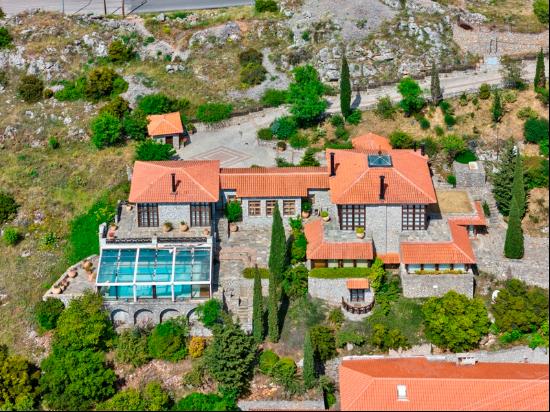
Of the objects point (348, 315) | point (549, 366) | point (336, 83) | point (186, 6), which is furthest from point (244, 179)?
point (186, 6)

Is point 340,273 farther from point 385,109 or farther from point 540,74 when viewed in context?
point 540,74

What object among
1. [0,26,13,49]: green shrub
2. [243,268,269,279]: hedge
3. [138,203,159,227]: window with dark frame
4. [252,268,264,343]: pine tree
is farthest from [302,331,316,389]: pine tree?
[0,26,13,49]: green shrub

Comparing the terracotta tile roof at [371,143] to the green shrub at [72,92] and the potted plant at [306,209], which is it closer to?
the potted plant at [306,209]

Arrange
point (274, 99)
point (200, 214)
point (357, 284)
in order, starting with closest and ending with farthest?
1. point (357, 284)
2. point (200, 214)
3. point (274, 99)

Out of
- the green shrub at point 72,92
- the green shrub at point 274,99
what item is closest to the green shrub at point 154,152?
the green shrub at point 274,99

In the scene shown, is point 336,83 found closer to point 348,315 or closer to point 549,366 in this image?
point 348,315

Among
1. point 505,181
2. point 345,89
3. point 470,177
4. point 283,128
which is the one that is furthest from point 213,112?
point 505,181
